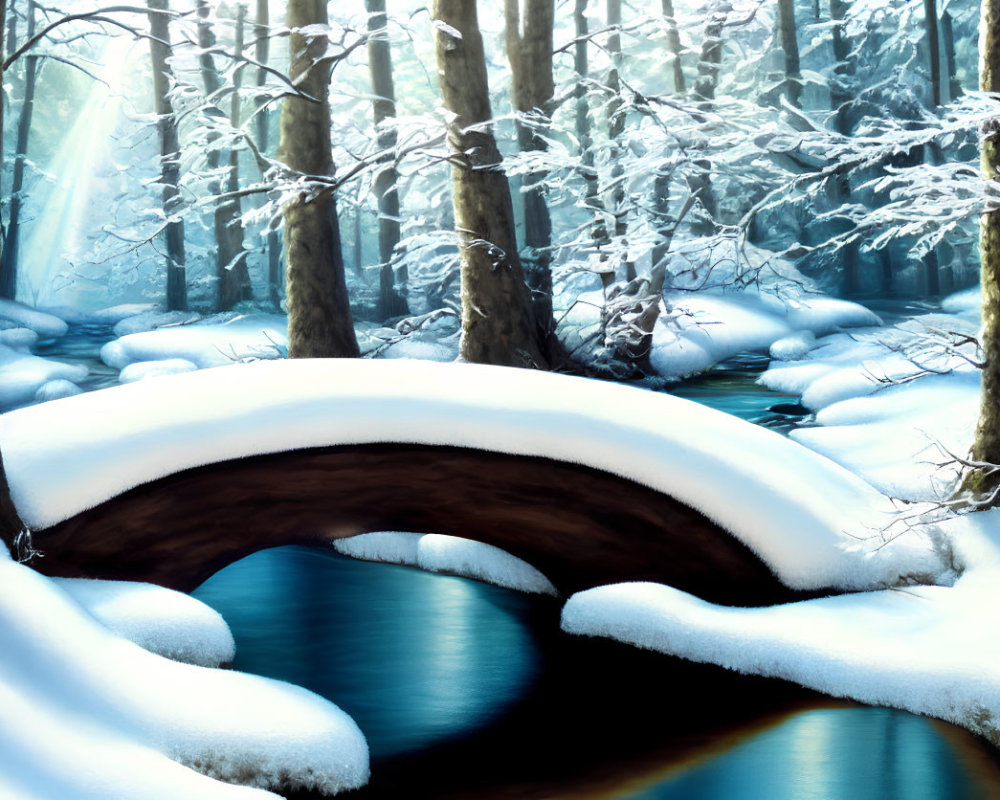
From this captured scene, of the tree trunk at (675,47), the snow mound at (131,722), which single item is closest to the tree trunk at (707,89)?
the tree trunk at (675,47)

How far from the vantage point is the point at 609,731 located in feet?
16.6

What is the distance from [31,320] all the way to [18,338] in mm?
2171

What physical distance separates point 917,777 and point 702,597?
1.59 metres

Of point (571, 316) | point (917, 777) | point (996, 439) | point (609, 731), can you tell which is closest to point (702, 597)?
point (609, 731)

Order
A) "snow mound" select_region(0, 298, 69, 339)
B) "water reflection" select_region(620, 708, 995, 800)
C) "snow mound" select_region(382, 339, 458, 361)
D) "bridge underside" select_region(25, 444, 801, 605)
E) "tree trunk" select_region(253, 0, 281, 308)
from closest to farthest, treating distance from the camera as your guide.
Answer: "water reflection" select_region(620, 708, 995, 800) → "bridge underside" select_region(25, 444, 801, 605) → "snow mound" select_region(382, 339, 458, 361) → "snow mound" select_region(0, 298, 69, 339) → "tree trunk" select_region(253, 0, 281, 308)

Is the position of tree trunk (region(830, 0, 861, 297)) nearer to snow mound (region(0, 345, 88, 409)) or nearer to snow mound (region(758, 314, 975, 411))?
snow mound (region(758, 314, 975, 411))

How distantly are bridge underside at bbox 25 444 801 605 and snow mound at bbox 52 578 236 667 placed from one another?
0.87ft

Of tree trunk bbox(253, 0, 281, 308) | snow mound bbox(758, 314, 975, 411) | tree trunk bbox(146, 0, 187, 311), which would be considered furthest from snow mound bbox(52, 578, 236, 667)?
tree trunk bbox(146, 0, 187, 311)

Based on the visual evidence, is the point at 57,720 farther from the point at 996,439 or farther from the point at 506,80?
the point at 506,80

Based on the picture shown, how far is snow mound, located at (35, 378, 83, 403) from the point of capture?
517 inches

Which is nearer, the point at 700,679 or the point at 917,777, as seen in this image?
the point at 917,777

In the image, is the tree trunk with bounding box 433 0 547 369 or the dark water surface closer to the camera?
the dark water surface

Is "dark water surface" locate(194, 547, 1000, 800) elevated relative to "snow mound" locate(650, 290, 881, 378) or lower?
lower

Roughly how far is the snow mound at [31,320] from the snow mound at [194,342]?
10.3 ft
